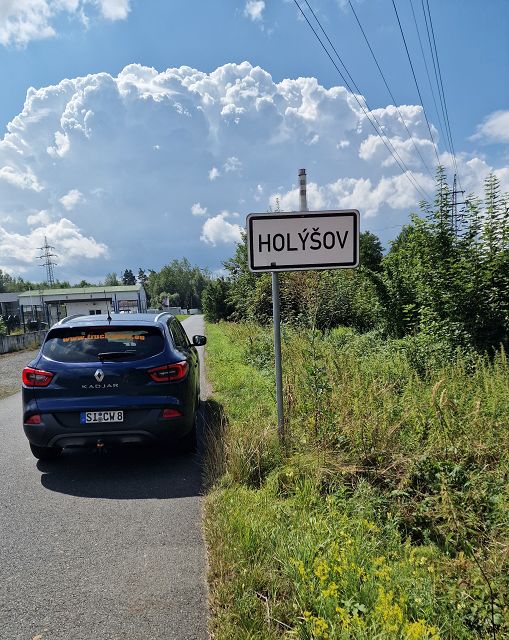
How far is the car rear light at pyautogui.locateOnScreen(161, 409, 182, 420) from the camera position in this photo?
4.92 m

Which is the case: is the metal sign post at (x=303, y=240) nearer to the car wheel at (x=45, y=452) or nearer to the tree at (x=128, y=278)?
the car wheel at (x=45, y=452)

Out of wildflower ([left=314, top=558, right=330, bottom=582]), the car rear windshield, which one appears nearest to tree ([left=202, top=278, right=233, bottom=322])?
the car rear windshield

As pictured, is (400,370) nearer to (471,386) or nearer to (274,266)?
(471,386)

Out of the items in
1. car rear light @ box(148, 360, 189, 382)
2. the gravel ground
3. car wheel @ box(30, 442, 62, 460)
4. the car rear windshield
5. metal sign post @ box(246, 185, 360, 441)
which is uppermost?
metal sign post @ box(246, 185, 360, 441)

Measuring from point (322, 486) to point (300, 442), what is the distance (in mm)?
732

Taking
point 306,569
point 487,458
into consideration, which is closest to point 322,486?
point 306,569

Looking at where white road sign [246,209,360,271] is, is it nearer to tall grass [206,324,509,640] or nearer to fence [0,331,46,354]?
tall grass [206,324,509,640]

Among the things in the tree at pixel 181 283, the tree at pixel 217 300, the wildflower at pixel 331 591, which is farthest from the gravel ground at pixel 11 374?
the tree at pixel 181 283

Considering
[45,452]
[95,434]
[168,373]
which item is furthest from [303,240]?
[45,452]

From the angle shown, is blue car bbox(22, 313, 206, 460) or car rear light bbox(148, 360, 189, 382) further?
car rear light bbox(148, 360, 189, 382)

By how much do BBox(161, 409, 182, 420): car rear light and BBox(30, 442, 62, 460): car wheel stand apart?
1502 mm

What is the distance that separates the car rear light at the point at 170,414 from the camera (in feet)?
16.1

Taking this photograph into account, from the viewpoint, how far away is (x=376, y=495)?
3.56 m

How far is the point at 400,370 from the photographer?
21.0ft
